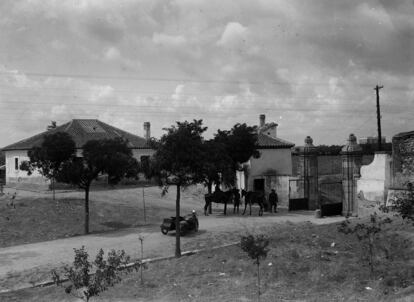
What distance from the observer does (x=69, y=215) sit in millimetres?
23219

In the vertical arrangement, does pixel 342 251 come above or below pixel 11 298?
above

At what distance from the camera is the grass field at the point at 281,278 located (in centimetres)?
1030

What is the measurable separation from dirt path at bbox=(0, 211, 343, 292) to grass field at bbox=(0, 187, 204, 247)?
1656 mm

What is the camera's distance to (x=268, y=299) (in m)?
9.99

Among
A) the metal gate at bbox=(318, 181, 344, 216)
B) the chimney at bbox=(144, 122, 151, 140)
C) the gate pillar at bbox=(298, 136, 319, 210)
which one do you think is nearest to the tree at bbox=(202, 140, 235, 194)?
the metal gate at bbox=(318, 181, 344, 216)

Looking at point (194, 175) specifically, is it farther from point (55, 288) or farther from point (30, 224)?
point (30, 224)

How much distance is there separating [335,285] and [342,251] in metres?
2.76

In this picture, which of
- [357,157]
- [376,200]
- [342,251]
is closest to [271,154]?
[357,157]

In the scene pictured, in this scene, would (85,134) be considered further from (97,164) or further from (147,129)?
→ (97,164)

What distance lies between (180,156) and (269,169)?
841 inches

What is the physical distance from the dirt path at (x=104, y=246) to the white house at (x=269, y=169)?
8.22m

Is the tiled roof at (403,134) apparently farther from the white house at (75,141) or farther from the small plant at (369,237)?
the white house at (75,141)

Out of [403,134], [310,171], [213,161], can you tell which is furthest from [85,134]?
[403,134]

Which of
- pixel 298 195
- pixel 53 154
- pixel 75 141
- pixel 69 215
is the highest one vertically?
pixel 75 141
